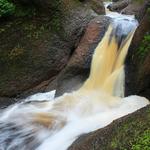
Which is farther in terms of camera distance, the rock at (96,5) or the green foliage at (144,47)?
the rock at (96,5)

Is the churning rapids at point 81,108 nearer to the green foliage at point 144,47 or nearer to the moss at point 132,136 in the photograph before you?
the green foliage at point 144,47

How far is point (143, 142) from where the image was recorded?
5.11 metres

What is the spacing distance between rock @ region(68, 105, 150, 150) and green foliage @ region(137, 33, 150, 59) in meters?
2.48

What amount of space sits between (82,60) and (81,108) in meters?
1.94

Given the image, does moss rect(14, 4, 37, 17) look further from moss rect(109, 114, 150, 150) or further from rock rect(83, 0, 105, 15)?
moss rect(109, 114, 150, 150)

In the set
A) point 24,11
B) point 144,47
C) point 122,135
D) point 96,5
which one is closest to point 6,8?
point 24,11

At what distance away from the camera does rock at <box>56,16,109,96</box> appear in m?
9.45

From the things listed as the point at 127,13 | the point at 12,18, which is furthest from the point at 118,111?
the point at 127,13

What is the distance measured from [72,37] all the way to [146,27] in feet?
8.52

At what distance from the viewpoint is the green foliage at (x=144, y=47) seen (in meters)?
8.14

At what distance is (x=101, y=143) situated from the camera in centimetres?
556

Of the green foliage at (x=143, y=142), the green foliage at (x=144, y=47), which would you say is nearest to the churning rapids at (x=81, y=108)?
the green foliage at (x=144, y=47)

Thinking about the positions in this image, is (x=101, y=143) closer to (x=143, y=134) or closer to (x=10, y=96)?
(x=143, y=134)

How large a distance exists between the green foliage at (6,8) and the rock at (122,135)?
5366mm
